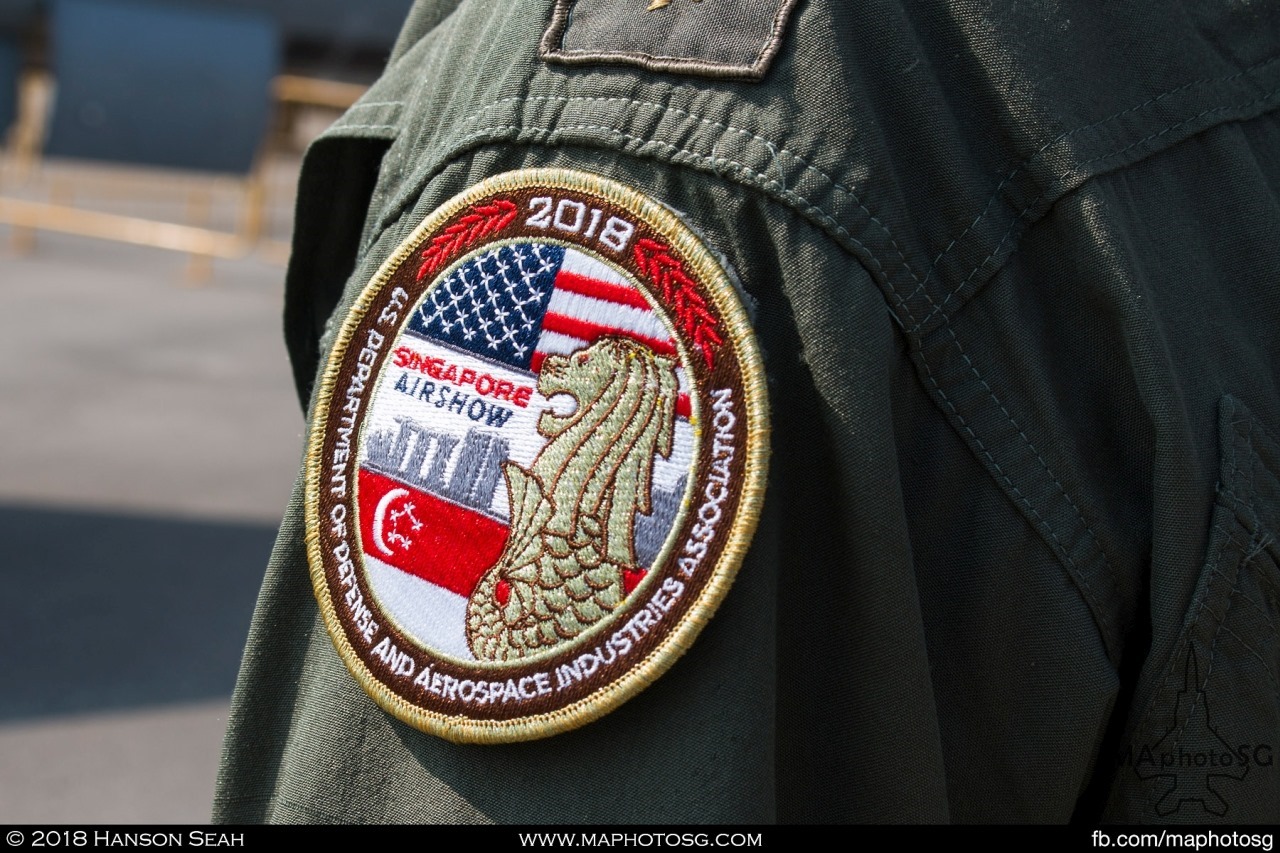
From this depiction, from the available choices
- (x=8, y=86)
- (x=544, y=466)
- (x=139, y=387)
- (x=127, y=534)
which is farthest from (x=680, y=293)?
(x=8, y=86)

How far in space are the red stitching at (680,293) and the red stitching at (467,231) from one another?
0.08 meters

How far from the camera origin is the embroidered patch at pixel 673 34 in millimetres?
658

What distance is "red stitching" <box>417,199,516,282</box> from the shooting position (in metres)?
0.66

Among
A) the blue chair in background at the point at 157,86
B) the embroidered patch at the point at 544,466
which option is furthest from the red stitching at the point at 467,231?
the blue chair in background at the point at 157,86

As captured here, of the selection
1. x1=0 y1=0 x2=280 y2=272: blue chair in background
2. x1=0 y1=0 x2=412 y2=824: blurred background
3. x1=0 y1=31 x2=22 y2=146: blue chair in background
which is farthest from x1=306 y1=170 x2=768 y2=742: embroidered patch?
x1=0 y1=31 x2=22 y2=146: blue chair in background

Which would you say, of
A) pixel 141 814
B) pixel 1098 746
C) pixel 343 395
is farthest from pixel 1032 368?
pixel 141 814

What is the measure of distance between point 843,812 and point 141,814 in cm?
229

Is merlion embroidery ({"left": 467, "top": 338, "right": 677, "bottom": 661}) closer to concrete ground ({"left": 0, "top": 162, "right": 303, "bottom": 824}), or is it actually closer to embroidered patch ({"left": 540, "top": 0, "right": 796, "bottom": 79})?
embroidered patch ({"left": 540, "top": 0, "right": 796, "bottom": 79})

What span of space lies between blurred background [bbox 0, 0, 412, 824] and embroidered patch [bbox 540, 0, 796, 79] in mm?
1385

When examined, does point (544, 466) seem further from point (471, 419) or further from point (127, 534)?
point (127, 534)

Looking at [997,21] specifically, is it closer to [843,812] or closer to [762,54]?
[762,54]

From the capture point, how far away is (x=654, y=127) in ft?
2.17

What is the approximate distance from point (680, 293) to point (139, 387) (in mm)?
4885

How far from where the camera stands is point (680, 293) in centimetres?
63
